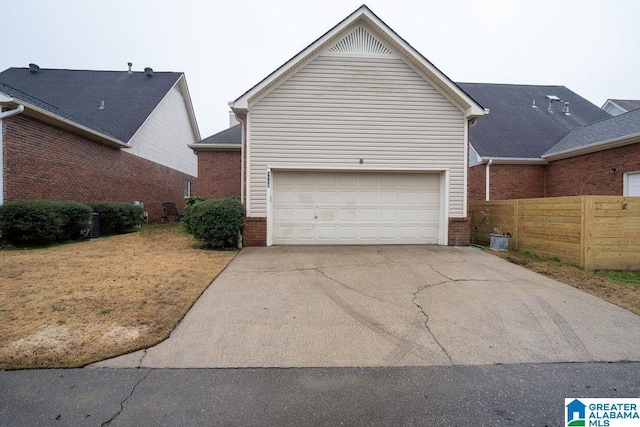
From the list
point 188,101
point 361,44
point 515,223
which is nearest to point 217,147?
point 361,44

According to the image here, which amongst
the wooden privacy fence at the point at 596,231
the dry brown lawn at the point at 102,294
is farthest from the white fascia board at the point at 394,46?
the dry brown lawn at the point at 102,294

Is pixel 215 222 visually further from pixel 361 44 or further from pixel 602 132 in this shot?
pixel 602 132

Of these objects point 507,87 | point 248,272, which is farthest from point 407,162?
point 507,87

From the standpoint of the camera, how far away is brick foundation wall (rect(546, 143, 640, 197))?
437 inches

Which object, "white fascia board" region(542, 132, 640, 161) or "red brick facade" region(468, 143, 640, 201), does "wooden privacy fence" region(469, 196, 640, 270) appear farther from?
"red brick facade" region(468, 143, 640, 201)

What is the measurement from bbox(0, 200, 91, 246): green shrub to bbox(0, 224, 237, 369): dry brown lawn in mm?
610

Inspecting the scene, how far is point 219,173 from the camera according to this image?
1524cm

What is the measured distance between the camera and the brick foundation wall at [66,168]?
925 centimetres

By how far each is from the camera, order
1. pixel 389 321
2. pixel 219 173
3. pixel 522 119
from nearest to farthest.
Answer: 1. pixel 389 321
2. pixel 219 173
3. pixel 522 119

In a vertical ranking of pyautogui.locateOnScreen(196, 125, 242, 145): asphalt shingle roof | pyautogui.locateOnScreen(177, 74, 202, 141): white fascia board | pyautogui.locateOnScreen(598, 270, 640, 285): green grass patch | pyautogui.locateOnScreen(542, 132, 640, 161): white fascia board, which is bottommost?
pyautogui.locateOnScreen(598, 270, 640, 285): green grass patch

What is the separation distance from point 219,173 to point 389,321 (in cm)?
1283

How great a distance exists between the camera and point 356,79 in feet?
31.7

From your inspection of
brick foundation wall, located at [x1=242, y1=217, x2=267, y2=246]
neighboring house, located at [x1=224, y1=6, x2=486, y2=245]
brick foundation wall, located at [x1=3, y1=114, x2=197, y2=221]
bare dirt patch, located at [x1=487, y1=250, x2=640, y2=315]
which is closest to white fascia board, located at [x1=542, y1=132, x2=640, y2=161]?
neighboring house, located at [x1=224, y1=6, x2=486, y2=245]

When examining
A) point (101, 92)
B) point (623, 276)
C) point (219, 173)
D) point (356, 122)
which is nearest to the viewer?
point (623, 276)
